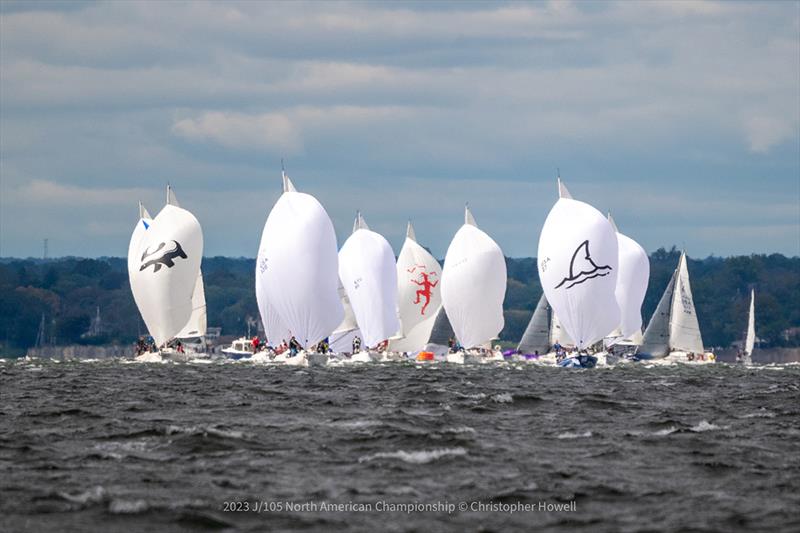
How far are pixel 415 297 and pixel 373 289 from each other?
12.0 metres

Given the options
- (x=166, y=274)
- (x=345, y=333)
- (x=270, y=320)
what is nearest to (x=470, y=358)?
(x=345, y=333)

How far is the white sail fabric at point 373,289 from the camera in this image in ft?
→ 275

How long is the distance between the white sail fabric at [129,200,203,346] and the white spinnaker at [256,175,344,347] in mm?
9938

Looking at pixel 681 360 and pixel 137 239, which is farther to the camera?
pixel 681 360

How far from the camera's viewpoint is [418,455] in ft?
76.2

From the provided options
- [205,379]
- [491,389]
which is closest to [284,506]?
[491,389]

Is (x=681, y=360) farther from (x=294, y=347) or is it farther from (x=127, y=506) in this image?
(x=127, y=506)

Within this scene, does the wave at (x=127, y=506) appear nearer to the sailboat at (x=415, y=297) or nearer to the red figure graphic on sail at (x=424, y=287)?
the sailboat at (x=415, y=297)

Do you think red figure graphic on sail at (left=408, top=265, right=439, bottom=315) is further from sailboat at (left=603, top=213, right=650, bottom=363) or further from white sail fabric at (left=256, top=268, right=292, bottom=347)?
white sail fabric at (left=256, top=268, right=292, bottom=347)

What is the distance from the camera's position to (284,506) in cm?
1839

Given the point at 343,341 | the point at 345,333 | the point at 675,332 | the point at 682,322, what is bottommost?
the point at 343,341

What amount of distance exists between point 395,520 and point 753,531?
415 cm

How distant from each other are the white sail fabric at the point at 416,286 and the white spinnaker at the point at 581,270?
1846cm

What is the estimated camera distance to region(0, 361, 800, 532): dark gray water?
17.8 m
